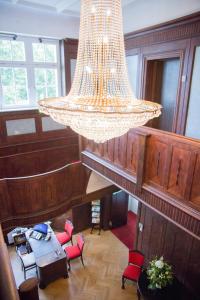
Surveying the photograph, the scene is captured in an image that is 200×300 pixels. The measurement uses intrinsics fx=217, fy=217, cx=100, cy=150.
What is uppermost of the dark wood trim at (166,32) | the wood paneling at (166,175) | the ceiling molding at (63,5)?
the ceiling molding at (63,5)

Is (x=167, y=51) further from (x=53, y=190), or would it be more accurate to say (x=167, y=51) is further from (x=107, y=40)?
(x=53, y=190)

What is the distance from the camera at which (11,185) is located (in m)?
4.72

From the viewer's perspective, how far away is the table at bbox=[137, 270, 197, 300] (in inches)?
Answer: 170

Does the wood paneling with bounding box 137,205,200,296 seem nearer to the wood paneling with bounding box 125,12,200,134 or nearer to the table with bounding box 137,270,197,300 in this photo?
the table with bounding box 137,270,197,300

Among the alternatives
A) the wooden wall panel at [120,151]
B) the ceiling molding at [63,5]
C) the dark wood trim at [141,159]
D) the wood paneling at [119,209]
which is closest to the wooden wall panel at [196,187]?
the dark wood trim at [141,159]

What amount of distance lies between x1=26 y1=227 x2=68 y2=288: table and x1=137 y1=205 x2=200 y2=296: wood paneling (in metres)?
2.23

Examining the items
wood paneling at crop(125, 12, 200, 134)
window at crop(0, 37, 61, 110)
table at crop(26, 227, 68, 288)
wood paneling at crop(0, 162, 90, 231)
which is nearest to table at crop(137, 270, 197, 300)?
table at crop(26, 227, 68, 288)

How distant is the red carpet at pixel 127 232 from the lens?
23.7 ft

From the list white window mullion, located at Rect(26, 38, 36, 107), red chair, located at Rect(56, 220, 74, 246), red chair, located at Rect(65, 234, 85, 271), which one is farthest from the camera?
red chair, located at Rect(56, 220, 74, 246)

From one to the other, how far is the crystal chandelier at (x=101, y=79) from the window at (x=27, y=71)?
3792 mm

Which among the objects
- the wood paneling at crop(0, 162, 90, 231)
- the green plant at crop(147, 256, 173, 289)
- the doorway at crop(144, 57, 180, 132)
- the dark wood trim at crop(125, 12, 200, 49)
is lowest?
the green plant at crop(147, 256, 173, 289)

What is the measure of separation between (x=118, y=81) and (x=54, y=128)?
4.06 meters

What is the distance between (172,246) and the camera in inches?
198

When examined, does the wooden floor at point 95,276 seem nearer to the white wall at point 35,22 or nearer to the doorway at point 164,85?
the doorway at point 164,85
